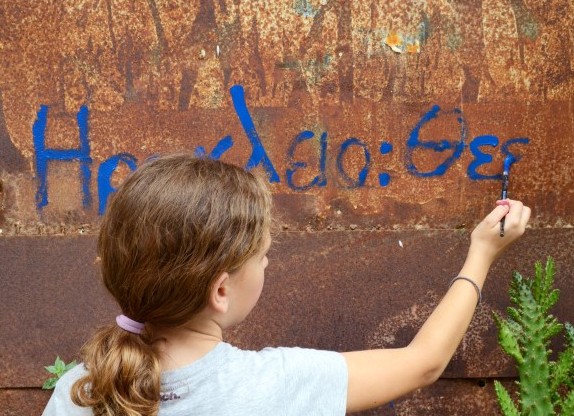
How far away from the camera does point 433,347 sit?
166 cm

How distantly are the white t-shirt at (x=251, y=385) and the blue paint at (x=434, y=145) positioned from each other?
1037mm

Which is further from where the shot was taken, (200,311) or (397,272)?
(397,272)

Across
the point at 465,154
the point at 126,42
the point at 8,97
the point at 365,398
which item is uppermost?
the point at 126,42

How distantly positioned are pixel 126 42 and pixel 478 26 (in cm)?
112

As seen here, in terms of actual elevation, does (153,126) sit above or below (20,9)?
below

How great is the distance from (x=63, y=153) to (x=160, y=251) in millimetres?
1205

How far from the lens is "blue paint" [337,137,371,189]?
2471mm

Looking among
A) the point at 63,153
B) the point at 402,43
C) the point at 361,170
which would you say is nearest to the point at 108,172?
the point at 63,153

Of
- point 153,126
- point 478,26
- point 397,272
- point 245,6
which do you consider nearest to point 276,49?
point 245,6

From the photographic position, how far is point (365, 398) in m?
1.58

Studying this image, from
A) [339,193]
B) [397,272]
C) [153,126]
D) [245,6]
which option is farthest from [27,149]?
[397,272]

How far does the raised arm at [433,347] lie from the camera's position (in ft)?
5.21

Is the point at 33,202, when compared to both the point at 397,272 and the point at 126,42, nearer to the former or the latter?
the point at 126,42

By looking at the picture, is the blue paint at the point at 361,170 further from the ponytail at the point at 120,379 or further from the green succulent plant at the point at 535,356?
the ponytail at the point at 120,379
